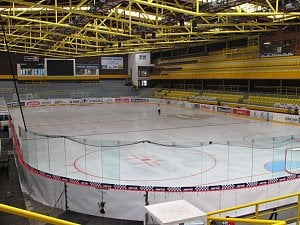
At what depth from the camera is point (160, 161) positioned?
14688mm

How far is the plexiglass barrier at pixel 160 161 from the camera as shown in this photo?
40.4 ft

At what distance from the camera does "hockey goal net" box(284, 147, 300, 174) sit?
13.1 m

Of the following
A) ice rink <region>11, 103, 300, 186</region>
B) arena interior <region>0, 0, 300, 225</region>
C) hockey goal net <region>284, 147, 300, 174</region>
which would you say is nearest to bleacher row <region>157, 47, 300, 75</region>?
arena interior <region>0, 0, 300, 225</region>

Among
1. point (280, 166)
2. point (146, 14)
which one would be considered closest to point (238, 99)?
point (146, 14)

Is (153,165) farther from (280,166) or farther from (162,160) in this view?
(280,166)

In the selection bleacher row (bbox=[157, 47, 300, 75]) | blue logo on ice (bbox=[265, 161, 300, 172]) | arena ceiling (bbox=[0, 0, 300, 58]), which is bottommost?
blue logo on ice (bbox=[265, 161, 300, 172])

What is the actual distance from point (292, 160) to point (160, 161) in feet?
18.2

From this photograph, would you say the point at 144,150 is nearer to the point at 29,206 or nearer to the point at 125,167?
the point at 125,167

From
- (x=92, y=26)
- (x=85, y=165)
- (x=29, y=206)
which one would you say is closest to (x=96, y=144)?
(x=85, y=165)

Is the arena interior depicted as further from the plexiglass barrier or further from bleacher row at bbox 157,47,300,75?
bleacher row at bbox 157,47,300,75

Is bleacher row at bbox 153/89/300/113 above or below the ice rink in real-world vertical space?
above

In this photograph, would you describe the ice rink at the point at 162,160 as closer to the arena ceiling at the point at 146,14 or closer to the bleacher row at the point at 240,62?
the arena ceiling at the point at 146,14

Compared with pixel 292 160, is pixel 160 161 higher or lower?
lower

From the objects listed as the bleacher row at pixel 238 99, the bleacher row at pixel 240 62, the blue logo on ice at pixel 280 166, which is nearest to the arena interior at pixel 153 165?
the blue logo on ice at pixel 280 166
